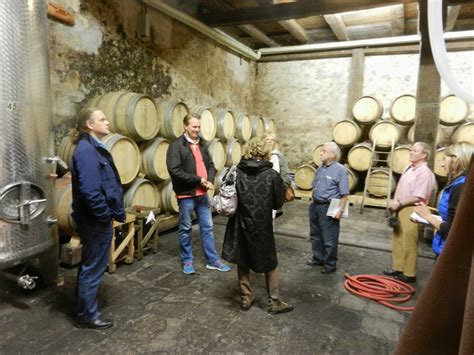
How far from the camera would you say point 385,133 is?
7.29 meters

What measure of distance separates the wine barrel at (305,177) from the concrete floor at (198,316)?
12.7 feet

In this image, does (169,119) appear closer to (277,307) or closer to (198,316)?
(198,316)

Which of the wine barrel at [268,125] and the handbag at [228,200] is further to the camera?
the wine barrel at [268,125]

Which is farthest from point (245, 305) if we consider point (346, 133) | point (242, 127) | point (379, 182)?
point (346, 133)

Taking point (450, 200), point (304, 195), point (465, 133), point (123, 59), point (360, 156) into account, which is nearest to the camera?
point (450, 200)

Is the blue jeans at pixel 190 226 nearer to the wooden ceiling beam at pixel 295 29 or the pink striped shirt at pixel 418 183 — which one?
the pink striped shirt at pixel 418 183

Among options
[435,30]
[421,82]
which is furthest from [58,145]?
[421,82]

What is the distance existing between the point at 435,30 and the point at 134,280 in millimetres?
3414

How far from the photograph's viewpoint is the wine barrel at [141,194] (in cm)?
435

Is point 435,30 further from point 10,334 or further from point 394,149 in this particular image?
point 394,149

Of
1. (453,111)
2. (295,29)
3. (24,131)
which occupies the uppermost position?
(295,29)

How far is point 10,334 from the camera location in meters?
2.47

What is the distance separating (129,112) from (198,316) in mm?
2648

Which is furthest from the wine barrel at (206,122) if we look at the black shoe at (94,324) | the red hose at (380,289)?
the black shoe at (94,324)
